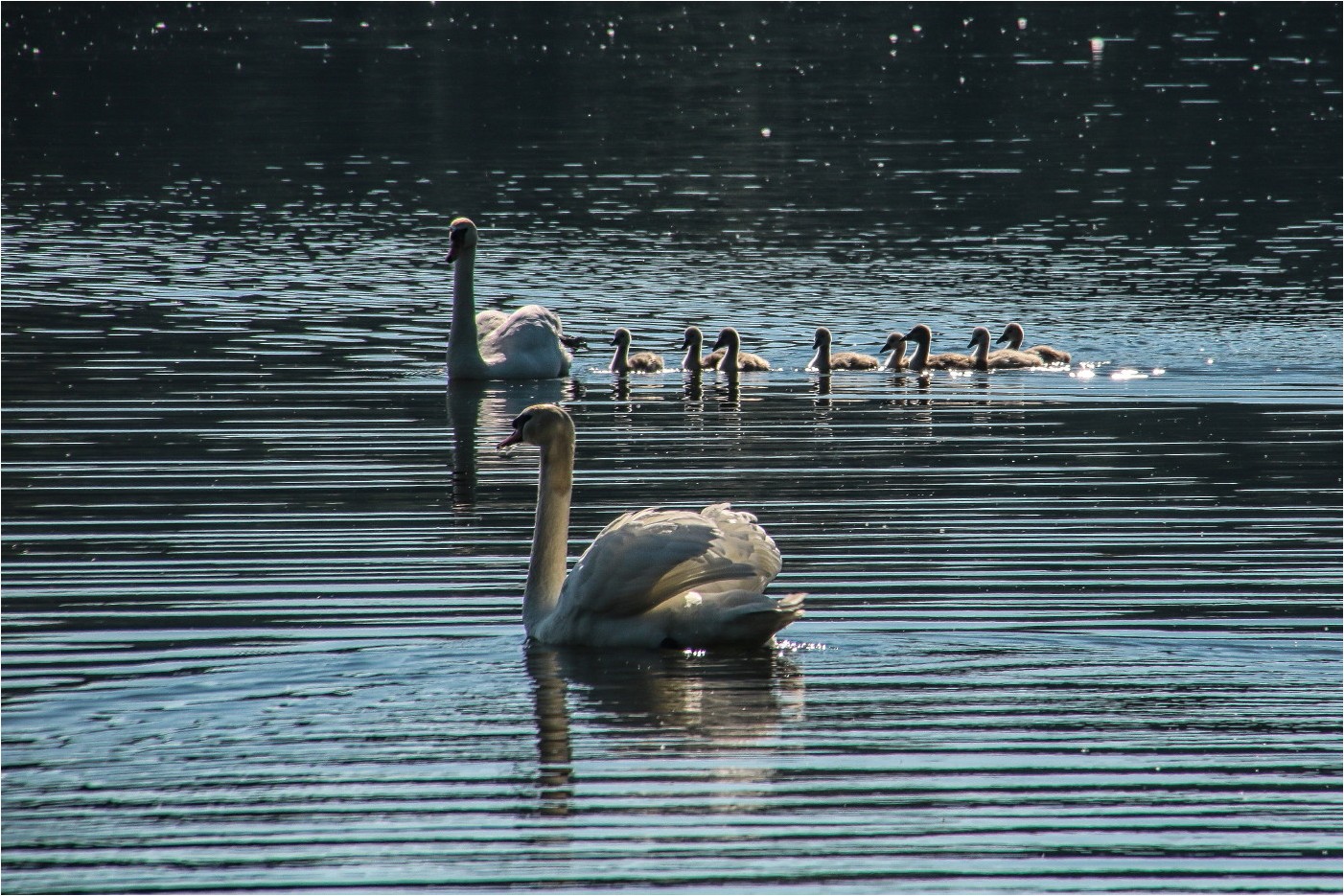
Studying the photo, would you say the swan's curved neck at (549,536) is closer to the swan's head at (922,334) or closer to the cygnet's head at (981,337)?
the swan's head at (922,334)

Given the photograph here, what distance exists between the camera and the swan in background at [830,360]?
22.2 metres

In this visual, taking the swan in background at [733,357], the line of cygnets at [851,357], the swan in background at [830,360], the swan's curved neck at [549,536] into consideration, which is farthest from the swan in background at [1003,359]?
the swan's curved neck at [549,536]

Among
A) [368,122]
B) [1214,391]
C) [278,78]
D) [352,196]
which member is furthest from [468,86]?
[1214,391]

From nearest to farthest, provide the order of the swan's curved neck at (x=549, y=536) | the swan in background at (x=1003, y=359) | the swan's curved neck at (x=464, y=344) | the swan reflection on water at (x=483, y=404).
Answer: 1. the swan's curved neck at (x=549, y=536)
2. the swan reflection on water at (x=483, y=404)
3. the swan's curved neck at (x=464, y=344)
4. the swan in background at (x=1003, y=359)

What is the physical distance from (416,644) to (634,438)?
728cm

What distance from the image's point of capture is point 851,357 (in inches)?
877

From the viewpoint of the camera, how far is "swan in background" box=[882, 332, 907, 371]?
22.9 metres

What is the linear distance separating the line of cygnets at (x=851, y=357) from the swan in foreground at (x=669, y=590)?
440 inches

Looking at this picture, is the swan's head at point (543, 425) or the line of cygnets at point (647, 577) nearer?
the line of cygnets at point (647, 577)

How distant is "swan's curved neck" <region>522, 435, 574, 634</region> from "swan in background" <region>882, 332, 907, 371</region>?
1149 cm

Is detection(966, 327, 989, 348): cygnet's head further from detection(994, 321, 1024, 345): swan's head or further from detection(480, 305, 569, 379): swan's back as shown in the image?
detection(480, 305, 569, 379): swan's back

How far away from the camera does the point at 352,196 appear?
3759cm

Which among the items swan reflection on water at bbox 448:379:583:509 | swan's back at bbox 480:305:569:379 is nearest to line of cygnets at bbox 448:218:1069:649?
swan reflection on water at bbox 448:379:583:509

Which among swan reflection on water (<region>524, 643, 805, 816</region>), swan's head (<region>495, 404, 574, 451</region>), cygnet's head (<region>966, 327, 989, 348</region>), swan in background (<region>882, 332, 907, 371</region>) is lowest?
swan in background (<region>882, 332, 907, 371</region>)
